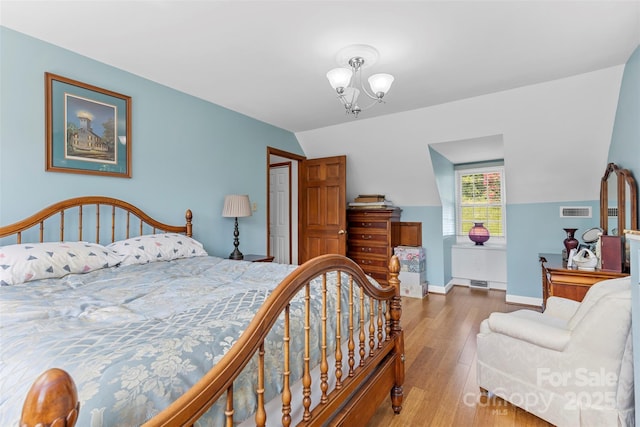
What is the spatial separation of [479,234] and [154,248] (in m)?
4.40

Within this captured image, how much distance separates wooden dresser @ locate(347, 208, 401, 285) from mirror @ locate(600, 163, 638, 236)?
7.47 ft

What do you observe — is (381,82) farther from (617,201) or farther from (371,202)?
(371,202)

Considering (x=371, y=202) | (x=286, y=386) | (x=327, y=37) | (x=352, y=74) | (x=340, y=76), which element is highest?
(x=327, y=37)

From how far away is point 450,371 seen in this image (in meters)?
2.27

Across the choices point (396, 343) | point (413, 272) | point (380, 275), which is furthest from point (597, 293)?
point (380, 275)

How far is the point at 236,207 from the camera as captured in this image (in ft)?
10.8

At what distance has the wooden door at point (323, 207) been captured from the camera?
433cm

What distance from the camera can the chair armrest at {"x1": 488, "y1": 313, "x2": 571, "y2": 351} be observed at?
5.26 feet

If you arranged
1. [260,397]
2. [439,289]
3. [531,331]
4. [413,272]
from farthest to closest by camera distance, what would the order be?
[439,289]
[413,272]
[531,331]
[260,397]

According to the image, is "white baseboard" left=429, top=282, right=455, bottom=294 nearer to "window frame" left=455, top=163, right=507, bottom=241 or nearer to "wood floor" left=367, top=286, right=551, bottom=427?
"wood floor" left=367, top=286, right=551, bottom=427

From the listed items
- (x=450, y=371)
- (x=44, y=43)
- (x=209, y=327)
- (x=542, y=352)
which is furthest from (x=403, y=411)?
(x=44, y=43)

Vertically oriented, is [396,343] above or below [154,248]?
below

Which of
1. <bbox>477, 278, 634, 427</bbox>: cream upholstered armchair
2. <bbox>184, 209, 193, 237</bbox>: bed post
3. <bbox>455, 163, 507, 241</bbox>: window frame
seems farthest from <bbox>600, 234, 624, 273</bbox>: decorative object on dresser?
<bbox>184, 209, 193, 237</bbox>: bed post

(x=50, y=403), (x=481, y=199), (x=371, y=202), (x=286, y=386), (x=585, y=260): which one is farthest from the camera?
(x=481, y=199)
